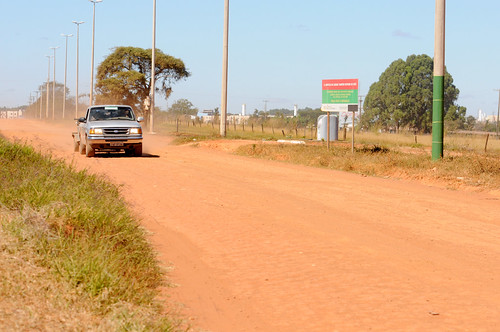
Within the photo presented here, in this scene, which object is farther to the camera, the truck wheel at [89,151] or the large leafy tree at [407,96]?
the large leafy tree at [407,96]

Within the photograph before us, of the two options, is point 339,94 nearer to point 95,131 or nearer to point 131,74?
point 95,131

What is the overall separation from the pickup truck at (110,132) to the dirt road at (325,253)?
8225 millimetres

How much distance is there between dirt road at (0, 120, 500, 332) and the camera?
6.93 m

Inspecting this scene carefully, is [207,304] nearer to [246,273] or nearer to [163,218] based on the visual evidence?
[246,273]

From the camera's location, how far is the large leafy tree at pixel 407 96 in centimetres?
8688

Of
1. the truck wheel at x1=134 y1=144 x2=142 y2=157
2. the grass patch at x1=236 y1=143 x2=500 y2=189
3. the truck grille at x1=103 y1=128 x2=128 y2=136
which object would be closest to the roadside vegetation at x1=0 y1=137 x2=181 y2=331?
the grass patch at x1=236 y1=143 x2=500 y2=189

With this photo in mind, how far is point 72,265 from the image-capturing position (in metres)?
6.62

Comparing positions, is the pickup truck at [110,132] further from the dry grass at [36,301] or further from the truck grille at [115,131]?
the dry grass at [36,301]

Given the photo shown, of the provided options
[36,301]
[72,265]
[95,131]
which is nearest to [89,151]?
[95,131]

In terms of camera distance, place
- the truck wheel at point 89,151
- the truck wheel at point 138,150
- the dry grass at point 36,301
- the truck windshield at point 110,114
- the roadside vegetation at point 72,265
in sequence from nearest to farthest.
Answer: the dry grass at point 36,301, the roadside vegetation at point 72,265, the truck wheel at point 89,151, the truck wheel at point 138,150, the truck windshield at point 110,114

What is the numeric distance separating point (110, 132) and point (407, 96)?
6808cm

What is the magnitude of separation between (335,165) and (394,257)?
13.3 meters

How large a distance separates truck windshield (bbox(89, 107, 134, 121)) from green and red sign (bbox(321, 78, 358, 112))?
24.9 feet

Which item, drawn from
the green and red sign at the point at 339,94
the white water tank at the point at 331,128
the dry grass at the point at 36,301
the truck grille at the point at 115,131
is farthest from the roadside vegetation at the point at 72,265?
the white water tank at the point at 331,128
